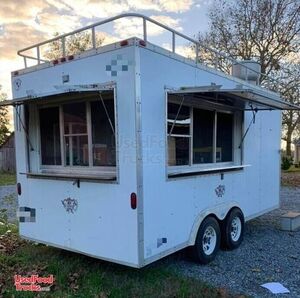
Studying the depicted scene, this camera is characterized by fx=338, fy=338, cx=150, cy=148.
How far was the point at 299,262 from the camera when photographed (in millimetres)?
5102

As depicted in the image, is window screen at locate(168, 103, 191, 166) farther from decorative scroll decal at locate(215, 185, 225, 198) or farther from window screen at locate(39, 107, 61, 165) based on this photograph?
window screen at locate(39, 107, 61, 165)

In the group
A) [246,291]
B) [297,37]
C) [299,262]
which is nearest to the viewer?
[246,291]

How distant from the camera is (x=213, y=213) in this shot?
515cm

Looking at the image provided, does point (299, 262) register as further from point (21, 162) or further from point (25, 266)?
point (21, 162)

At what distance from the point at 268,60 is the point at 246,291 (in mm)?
15320

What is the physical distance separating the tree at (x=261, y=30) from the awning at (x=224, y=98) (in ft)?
40.0

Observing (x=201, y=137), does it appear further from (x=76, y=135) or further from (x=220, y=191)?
(x=76, y=135)

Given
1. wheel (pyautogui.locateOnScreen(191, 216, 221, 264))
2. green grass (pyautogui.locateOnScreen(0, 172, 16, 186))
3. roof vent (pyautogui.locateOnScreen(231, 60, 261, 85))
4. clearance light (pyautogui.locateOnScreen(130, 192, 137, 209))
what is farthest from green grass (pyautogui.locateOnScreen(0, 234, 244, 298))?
green grass (pyautogui.locateOnScreen(0, 172, 16, 186))

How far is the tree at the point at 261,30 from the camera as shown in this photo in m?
16.8

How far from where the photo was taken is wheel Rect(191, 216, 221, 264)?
4.85 m

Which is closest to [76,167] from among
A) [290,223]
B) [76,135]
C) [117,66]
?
[76,135]

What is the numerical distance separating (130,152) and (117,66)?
1017 mm

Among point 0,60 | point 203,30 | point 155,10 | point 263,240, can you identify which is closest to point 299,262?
point 263,240

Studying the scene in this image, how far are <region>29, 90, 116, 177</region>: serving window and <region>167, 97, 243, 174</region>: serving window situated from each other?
2.63ft
